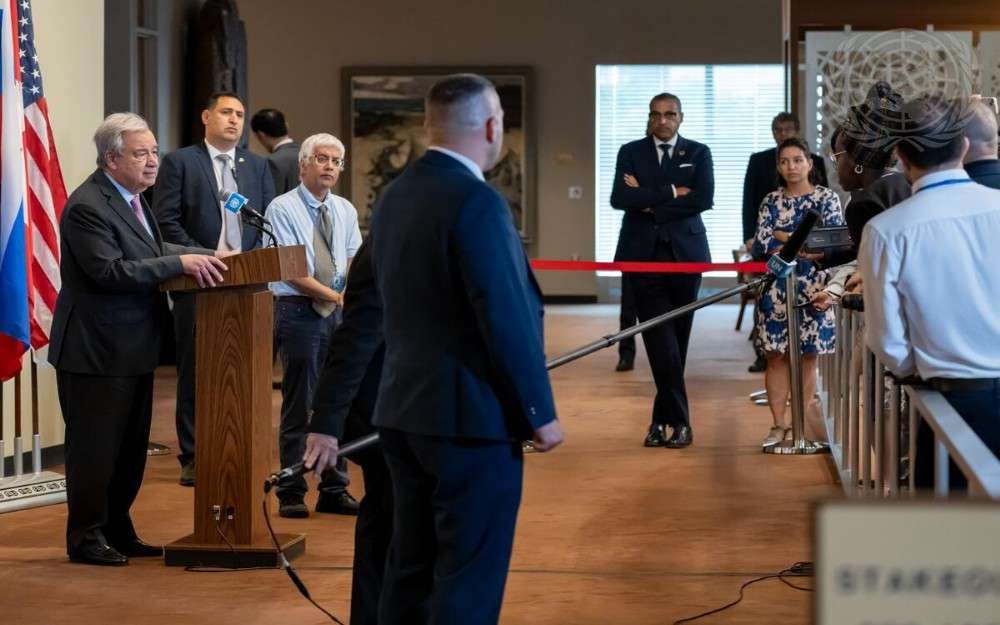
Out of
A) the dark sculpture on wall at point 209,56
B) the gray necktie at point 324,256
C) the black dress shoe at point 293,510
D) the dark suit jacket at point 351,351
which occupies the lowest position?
the black dress shoe at point 293,510

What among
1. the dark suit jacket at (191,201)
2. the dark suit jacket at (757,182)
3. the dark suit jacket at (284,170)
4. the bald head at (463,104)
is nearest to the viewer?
the bald head at (463,104)

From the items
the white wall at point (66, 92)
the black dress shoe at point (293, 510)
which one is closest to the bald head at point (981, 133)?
the black dress shoe at point (293, 510)

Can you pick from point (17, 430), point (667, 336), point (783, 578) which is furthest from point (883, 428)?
point (17, 430)

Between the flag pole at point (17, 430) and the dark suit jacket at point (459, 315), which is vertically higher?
the dark suit jacket at point (459, 315)

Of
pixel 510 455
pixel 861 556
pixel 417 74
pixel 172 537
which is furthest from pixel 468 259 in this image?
pixel 417 74

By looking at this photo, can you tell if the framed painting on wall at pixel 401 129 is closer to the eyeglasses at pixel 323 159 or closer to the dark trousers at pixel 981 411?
the eyeglasses at pixel 323 159

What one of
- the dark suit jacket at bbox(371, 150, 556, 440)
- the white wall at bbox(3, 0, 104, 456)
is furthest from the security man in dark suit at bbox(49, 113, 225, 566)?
the dark suit jacket at bbox(371, 150, 556, 440)

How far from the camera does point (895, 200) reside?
4773mm

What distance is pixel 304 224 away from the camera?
5543mm

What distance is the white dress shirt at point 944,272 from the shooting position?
319 centimetres

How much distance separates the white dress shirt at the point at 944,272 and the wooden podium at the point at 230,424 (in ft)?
6.72

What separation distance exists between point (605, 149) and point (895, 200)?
12.7 m

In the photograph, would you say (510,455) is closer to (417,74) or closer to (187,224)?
(187,224)

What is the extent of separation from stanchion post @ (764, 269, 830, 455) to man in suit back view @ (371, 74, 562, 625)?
12.4 ft
